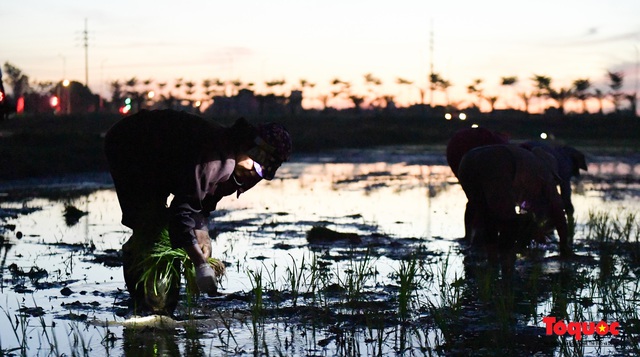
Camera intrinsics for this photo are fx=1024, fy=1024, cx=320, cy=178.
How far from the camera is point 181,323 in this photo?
6.74 metres

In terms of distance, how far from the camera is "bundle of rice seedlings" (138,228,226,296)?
6.47 m

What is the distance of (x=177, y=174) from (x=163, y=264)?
0.82 m

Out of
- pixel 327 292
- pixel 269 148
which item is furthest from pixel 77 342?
pixel 327 292

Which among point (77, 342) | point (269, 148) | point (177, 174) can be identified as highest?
point (269, 148)

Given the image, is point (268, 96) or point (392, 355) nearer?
point (392, 355)

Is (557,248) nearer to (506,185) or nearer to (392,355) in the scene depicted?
(506,185)

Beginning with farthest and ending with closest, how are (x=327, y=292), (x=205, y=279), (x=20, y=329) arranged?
(x=327, y=292) → (x=20, y=329) → (x=205, y=279)

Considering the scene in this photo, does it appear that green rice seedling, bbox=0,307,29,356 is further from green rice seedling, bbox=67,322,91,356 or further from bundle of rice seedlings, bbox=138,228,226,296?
bundle of rice seedlings, bbox=138,228,226,296

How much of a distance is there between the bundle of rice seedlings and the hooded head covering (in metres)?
0.81

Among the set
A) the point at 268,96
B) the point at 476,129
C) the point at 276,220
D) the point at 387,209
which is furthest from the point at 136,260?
the point at 268,96

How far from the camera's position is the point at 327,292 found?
792 cm

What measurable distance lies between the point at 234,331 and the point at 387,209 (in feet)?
31.4

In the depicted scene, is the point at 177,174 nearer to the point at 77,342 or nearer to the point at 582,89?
the point at 77,342

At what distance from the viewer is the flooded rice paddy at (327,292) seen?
6.18 metres
